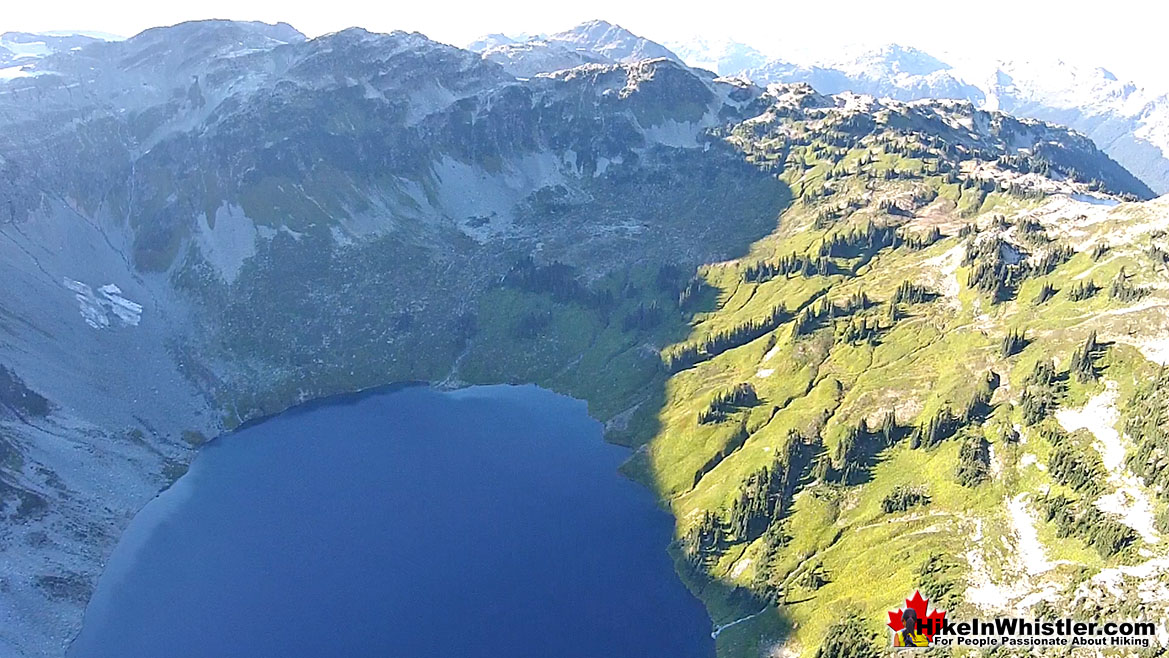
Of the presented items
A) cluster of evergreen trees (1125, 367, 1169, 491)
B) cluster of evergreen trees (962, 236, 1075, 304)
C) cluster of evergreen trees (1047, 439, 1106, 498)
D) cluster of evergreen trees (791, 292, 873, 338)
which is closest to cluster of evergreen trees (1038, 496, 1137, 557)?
cluster of evergreen trees (1047, 439, 1106, 498)

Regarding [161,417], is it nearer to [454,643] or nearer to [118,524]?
[118,524]

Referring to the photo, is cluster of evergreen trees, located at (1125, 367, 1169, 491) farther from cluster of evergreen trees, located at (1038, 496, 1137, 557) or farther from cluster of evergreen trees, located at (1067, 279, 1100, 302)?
cluster of evergreen trees, located at (1067, 279, 1100, 302)

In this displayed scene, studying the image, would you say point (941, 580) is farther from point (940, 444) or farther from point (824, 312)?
point (824, 312)

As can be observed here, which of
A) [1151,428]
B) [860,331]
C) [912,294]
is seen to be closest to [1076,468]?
[1151,428]

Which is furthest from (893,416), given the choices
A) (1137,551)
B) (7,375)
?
(7,375)

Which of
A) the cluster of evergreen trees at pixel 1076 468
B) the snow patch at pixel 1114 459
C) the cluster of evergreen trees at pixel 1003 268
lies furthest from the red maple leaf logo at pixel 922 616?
the cluster of evergreen trees at pixel 1003 268

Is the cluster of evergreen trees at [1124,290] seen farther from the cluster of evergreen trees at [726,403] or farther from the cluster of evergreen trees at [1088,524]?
the cluster of evergreen trees at [726,403]
